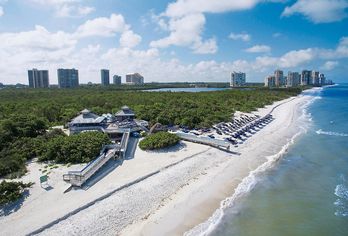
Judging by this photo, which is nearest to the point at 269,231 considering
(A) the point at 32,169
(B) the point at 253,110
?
(A) the point at 32,169

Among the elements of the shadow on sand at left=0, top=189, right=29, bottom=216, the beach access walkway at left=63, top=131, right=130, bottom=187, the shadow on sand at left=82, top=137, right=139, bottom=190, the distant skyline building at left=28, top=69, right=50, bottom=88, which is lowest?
the shadow on sand at left=0, top=189, right=29, bottom=216

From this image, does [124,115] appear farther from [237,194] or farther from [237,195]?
[237,195]

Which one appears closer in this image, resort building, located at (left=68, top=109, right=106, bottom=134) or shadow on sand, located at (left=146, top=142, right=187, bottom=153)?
shadow on sand, located at (left=146, top=142, right=187, bottom=153)

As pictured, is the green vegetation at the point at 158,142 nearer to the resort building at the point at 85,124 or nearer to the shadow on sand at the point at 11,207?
the resort building at the point at 85,124

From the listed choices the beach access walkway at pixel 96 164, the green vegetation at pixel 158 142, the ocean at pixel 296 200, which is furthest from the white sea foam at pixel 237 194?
the green vegetation at pixel 158 142

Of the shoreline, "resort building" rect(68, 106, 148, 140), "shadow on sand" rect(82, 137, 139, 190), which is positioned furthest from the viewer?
"resort building" rect(68, 106, 148, 140)

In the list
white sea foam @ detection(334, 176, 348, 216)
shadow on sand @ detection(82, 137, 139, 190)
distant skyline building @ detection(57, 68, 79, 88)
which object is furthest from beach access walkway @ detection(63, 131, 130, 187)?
distant skyline building @ detection(57, 68, 79, 88)

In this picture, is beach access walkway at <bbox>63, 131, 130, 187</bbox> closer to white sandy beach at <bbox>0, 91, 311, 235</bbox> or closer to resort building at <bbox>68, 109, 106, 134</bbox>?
white sandy beach at <bbox>0, 91, 311, 235</bbox>

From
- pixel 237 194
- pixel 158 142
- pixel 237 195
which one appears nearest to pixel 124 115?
pixel 158 142
